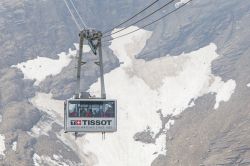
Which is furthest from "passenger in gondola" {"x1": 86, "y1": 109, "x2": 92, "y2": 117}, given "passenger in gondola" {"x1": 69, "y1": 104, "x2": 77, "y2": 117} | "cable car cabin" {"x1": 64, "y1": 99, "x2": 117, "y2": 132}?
"passenger in gondola" {"x1": 69, "y1": 104, "x2": 77, "y2": 117}

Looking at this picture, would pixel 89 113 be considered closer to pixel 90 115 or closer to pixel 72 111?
pixel 90 115

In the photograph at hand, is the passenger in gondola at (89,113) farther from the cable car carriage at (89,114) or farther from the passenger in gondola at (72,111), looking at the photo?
the passenger in gondola at (72,111)

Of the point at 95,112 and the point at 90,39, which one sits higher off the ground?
the point at 90,39

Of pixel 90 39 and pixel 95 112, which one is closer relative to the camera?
pixel 90 39

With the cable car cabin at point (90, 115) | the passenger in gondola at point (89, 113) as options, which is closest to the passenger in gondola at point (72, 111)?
the cable car cabin at point (90, 115)

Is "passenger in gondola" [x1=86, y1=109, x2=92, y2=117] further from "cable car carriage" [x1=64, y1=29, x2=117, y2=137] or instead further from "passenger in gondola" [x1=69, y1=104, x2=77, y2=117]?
"passenger in gondola" [x1=69, y1=104, x2=77, y2=117]

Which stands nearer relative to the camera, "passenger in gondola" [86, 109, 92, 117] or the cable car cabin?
the cable car cabin

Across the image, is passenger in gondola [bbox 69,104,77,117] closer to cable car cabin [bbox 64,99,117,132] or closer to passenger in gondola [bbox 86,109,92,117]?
cable car cabin [bbox 64,99,117,132]

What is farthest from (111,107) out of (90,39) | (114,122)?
(90,39)

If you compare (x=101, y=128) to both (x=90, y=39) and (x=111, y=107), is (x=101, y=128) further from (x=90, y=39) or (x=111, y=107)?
(x=90, y=39)
